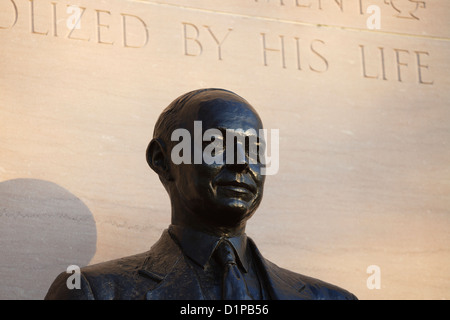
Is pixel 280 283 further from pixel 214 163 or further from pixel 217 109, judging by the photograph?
pixel 217 109

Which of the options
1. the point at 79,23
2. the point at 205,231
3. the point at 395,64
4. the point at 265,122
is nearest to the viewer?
the point at 205,231

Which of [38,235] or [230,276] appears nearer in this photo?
[230,276]

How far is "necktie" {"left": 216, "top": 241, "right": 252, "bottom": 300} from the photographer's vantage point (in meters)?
3.65

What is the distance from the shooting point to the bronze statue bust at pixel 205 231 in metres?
3.66

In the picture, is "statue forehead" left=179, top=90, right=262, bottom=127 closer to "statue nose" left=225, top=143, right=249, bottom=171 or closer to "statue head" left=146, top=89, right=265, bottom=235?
"statue head" left=146, top=89, right=265, bottom=235

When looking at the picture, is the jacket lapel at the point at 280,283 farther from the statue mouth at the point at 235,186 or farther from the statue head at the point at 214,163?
the statue mouth at the point at 235,186

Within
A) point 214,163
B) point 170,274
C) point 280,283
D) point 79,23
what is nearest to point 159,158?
point 214,163

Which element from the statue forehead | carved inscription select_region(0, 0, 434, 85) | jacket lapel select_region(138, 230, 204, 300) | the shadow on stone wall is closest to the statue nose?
the statue forehead

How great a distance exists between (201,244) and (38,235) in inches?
52.6

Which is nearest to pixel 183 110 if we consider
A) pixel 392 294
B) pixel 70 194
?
pixel 70 194

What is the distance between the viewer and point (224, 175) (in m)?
3.73

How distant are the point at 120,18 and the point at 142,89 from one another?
1.36 feet

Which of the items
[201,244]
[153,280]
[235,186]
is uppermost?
[235,186]

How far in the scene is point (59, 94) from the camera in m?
5.09
